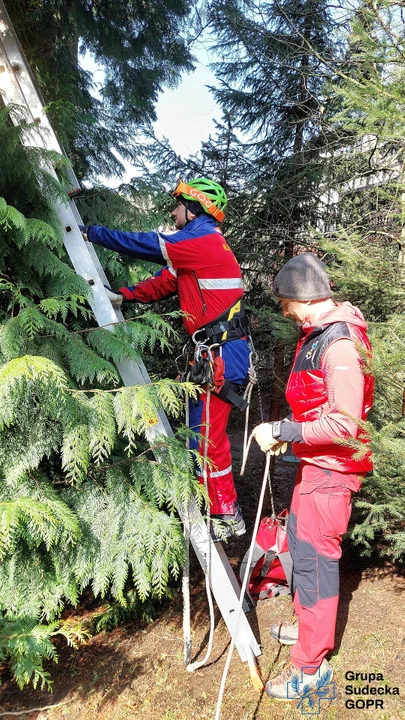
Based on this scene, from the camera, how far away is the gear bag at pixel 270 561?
3576 mm

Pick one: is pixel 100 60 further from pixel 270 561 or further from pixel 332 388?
pixel 270 561

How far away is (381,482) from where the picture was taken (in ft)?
11.9

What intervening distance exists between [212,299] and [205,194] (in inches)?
34.2

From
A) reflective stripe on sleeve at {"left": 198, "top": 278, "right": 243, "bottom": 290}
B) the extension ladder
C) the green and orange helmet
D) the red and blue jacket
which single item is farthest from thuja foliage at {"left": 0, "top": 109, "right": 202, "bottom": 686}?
the green and orange helmet

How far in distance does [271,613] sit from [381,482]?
1.40m

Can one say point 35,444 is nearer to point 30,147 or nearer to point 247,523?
point 30,147

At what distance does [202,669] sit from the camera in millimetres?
3324

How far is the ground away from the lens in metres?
2.98

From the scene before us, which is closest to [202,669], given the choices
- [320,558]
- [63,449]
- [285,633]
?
[285,633]

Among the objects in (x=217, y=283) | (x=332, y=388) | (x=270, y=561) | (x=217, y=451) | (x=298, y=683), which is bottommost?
(x=298, y=683)

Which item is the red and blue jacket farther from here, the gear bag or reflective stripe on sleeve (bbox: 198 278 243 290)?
the gear bag

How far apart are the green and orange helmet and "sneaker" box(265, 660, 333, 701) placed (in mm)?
3324

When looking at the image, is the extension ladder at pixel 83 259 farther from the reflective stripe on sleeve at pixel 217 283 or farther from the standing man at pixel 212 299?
the reflective stripe on sleeve at pixel 217 283

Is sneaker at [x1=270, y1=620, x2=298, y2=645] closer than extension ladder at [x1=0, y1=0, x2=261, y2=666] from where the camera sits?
No
